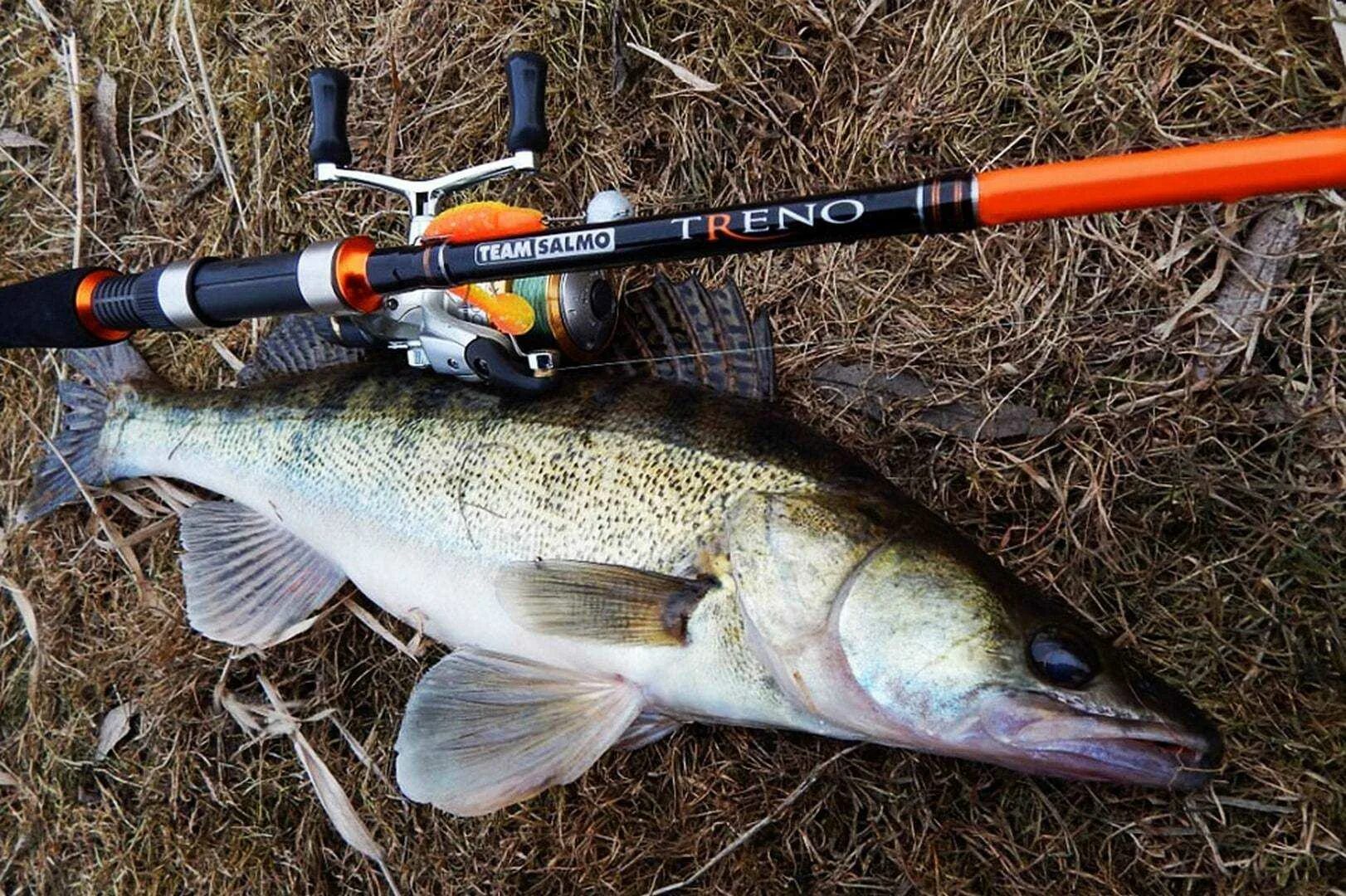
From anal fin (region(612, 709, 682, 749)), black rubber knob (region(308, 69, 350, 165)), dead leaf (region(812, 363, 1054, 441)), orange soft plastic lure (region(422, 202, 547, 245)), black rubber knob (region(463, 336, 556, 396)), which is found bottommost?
anal fin (region(612, 709, 682, 749))

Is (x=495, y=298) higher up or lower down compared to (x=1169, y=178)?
lower down

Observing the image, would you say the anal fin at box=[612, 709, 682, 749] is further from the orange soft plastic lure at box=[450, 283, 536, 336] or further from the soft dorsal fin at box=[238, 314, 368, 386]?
the soft dorsal fin at box=[238, 314, 368, 386]

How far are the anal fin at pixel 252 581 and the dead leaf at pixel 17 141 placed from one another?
63.7 inches

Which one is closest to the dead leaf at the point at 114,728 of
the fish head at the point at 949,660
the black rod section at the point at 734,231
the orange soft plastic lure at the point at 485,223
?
the orange soft plastic lure at the point at 485,223

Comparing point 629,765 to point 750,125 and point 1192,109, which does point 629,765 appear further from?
point 1192,109

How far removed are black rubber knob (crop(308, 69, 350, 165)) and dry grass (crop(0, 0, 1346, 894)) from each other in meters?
0.56

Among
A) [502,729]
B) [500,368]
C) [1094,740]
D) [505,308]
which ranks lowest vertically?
[502,729]

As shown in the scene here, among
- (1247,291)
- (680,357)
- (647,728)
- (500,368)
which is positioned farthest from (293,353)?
(1247,291)

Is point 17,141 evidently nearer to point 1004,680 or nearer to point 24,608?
point 24,608

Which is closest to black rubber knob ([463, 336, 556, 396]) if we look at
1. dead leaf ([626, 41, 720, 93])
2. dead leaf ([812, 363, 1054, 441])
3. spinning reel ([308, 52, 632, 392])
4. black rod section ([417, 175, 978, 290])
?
spinning reel ([308, 52, 632, 392])

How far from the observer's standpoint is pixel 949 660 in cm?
173

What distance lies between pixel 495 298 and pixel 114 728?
187 cm

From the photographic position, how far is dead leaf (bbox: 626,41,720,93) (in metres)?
2.65

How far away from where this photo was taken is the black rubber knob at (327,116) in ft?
7.61
